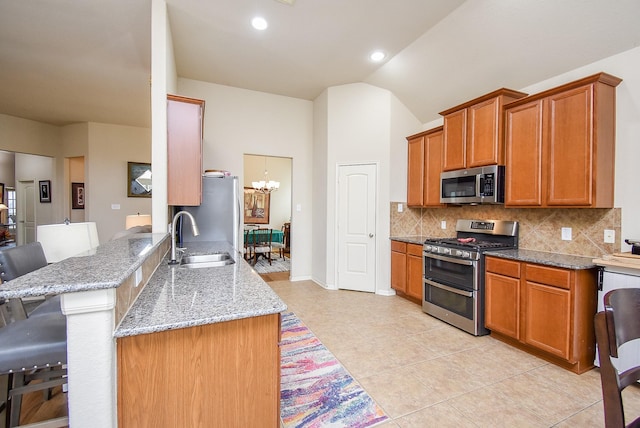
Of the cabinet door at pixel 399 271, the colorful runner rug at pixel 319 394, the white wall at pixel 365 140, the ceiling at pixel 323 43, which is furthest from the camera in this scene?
the white wall at pixel 365 140

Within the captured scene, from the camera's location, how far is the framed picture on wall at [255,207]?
8620 millimetres

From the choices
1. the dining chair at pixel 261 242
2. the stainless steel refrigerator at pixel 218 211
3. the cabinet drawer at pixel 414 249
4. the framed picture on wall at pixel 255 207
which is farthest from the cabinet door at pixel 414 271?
the framed picture on wall at pixel 255 207

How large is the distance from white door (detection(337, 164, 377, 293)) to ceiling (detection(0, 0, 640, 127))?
132cm

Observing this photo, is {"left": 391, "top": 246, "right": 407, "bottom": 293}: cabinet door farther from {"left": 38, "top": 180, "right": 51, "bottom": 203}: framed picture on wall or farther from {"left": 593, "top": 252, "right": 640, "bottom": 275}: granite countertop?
{"left": 38, "top": 180, "right": 51, "bottom": 203}: framed picture on wall

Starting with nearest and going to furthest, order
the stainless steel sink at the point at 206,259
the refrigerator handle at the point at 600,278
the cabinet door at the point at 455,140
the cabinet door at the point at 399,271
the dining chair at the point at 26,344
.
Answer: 1. the dining chair at the point at 26,344
2. the refrigerator handle at the point at 600,278
3. the stainless steel sink at the point at 206,259
4. the cabinet door at the point at 455,140
5. the cabinet door at the point at 399,271

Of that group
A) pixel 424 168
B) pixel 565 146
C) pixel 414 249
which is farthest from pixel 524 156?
pixel 414 249

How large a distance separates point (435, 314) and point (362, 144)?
2561 mm

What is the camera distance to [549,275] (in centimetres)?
240

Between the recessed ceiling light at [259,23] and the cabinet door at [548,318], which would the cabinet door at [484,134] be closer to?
the cabinet door at [548,318]

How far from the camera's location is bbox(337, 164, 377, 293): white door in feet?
14.5

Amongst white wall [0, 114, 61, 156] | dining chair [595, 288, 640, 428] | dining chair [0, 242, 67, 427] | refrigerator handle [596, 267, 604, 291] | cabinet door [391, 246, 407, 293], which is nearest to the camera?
dining chair [595, 288, 640, 428]

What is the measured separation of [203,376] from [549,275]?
8.74 ft

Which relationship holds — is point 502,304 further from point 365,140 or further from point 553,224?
point 365,140

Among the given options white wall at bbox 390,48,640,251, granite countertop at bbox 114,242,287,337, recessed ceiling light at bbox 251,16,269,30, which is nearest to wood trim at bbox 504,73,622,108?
white wall at bbox 390,48,640,251
